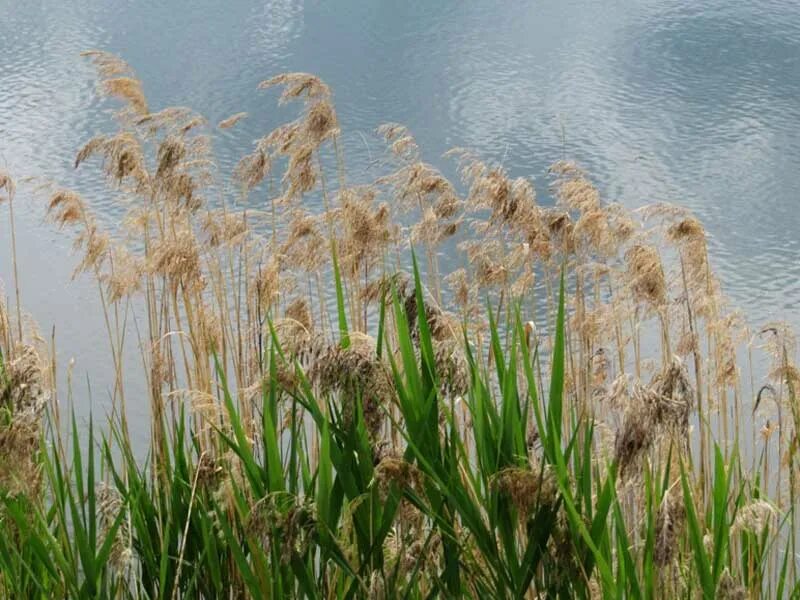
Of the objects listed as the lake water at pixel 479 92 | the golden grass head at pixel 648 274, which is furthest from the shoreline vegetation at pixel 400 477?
the lake water at pixel 479 92

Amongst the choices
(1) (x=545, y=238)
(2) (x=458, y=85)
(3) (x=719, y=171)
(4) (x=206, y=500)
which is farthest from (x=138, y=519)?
(2) (x=458, y=85)

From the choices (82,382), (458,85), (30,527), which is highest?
(30,527)

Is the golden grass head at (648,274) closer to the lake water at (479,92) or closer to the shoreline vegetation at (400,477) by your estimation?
the shoreline vegetation at (400,477)

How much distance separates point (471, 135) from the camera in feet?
21.3

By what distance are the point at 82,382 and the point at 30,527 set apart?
2896mm

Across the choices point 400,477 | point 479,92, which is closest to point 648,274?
point 400,477

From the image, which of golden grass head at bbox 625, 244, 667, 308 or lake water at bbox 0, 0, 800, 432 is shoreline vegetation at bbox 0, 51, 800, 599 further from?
lake water at bbox 0, 0, 800, 432

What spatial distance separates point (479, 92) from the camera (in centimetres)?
723

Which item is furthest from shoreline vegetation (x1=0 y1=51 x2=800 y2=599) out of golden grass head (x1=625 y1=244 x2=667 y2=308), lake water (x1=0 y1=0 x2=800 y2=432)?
lake water (x1=0 y1=0 x2=800 y2=432)

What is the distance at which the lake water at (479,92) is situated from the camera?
5.34 metres

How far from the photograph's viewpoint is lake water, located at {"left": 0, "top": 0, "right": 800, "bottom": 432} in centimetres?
534

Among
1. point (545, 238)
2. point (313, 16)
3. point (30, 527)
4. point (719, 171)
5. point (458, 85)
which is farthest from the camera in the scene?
point (313, 16)

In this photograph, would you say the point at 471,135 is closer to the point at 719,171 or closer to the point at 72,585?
the point at 719,171

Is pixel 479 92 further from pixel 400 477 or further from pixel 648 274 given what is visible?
pixel 400 477
